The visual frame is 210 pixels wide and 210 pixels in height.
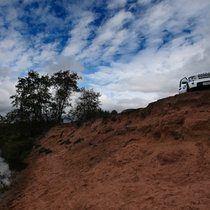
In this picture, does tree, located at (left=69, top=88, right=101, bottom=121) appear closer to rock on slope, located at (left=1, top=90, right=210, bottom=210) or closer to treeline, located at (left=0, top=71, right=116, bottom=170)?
treeline, located at (left=0, top=71, right=116, bottom=170)

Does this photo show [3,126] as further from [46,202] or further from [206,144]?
[206,144]

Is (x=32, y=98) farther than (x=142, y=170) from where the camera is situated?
Yes

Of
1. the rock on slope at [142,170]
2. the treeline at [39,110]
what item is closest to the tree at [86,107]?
the treeline at [39,110]

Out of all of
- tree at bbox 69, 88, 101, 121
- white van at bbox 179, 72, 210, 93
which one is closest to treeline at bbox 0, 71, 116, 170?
tree at bbox 69, 88, 101, 121

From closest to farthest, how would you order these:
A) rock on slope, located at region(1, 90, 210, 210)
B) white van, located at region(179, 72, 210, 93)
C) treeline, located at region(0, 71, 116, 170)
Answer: rock on slope, located at region(1, 90, 210, 210), white van, located at region(179, 72, 210, 93), treeline, located at region(0, 71, 116, 170)

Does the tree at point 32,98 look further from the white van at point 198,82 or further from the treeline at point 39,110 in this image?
the white van at point 198,82

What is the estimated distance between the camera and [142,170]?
5254 mm

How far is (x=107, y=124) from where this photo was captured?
11453 millimetres

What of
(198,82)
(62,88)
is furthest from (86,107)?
(198,82)

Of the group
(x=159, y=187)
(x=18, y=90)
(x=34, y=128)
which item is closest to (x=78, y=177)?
(x=159, y=187)

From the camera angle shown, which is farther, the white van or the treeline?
the treeline

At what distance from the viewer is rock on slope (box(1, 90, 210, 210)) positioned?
356 centimetres

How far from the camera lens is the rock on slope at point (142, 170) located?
356 centimetres

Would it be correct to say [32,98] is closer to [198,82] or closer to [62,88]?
[62,88]
